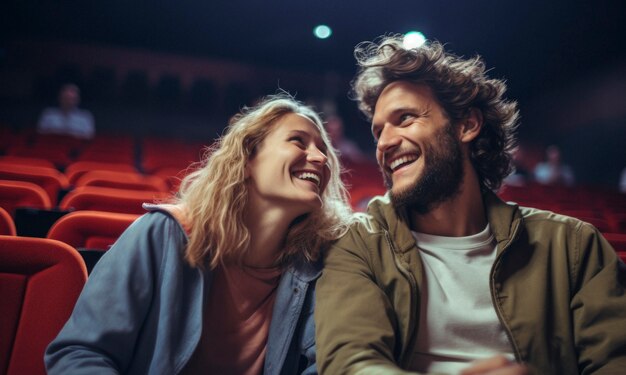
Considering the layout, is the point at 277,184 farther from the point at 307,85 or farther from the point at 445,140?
the point at 307,85

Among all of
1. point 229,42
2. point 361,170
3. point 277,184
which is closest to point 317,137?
point 277,184

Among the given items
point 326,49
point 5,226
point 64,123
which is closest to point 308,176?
point 5,226

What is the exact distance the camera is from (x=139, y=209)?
4.59ft

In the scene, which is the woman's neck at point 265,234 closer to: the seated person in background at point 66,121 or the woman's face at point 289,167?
the woman's face at point 289,167

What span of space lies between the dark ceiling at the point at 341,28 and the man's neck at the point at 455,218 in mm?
4695

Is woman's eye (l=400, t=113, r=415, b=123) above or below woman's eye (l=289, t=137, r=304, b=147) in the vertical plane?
above

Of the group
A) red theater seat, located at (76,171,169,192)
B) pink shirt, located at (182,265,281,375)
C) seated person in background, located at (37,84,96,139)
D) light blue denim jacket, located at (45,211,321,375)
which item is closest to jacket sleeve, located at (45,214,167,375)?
light blue denim jacket, located at (45,211,321,375)

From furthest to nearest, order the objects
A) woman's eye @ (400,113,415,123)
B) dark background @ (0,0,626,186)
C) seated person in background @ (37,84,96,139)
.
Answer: dark background @ (0,0,626,186) < seated person in background @ (37,84,96,139) < woman's eye @ (400,113,415,123)

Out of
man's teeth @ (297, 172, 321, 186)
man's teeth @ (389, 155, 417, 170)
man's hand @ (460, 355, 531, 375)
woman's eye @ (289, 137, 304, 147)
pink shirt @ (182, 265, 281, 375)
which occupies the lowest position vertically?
pink shirt @ (182, 265, 281, 375)

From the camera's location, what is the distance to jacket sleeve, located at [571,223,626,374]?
79 cm

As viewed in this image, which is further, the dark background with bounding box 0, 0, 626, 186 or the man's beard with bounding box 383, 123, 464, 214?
the dark background with bounding box 0, 0, 626, 186

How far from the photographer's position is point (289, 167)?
39.9 inches

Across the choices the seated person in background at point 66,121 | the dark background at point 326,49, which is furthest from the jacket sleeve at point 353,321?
the dark background at point 326,49

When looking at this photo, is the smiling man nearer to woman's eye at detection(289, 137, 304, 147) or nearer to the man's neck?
the man's neck
